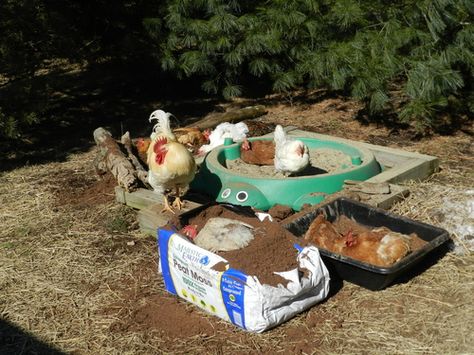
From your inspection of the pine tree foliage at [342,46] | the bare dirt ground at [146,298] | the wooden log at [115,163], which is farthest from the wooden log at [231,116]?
the bare dirt ground at [146,298]

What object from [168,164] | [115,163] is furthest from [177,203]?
[115,163]

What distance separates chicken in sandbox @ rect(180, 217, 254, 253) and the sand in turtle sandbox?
5.05 ft

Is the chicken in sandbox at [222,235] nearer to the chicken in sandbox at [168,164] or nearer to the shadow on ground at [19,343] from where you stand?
the chicken in sandbox at [168,164]

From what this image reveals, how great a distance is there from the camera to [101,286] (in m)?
3.63

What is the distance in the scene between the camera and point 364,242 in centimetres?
341

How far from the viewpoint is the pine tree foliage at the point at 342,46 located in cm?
546

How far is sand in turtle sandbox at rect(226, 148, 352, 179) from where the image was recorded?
491cm

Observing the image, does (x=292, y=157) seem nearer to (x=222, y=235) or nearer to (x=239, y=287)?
(x=222, y=235)

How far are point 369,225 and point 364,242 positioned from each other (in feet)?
1.45

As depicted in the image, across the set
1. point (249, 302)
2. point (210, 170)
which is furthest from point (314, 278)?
point (210, 170)

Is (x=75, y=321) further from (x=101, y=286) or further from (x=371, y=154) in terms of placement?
(x=371, y=154)

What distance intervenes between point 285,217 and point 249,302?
4.19 feet

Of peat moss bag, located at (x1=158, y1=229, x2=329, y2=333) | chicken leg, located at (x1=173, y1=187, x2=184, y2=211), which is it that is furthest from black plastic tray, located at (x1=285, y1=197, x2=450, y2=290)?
chicken leg, located at (x1=173, y1=187, x2=184, y2=211)

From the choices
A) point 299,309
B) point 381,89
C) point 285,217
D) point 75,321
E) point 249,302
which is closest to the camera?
point 249,302
